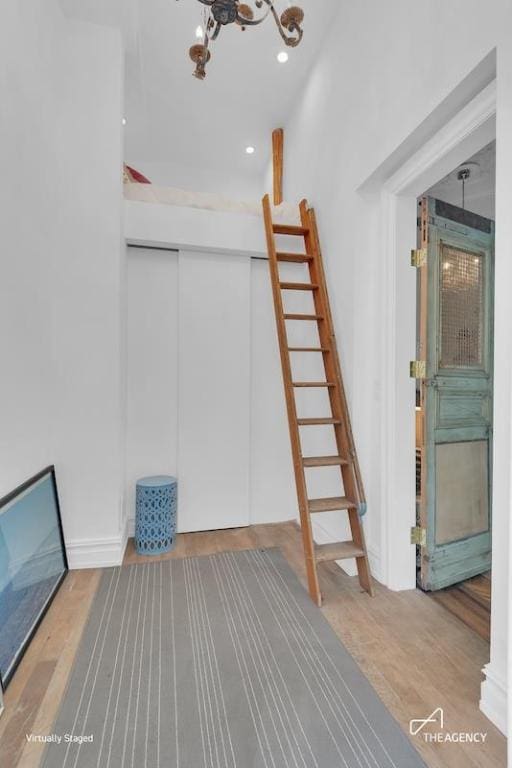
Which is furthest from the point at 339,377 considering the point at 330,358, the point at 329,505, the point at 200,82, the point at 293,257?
the point at 200,82

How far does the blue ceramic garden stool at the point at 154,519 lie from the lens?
108 inches

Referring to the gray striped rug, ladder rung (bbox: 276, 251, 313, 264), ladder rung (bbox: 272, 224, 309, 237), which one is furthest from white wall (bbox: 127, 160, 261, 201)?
the gray striped rug

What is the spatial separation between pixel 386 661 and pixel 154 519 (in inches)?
65.6

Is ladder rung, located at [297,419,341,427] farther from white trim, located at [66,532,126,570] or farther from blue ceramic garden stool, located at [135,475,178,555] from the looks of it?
white trim, located at [66,532,126,570]

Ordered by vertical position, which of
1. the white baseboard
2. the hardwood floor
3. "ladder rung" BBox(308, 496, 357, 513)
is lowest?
the hardwood floor

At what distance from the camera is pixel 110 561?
2.56m

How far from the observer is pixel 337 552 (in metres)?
2.22

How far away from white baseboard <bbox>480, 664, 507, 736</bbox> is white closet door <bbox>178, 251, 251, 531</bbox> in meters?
2.04

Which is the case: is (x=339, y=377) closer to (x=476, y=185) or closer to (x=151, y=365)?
(x=151, y=365)

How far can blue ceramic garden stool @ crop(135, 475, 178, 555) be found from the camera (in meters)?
2.75

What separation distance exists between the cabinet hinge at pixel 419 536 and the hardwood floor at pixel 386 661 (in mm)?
271

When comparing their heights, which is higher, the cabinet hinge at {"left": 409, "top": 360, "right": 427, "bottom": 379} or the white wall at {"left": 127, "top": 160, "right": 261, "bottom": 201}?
→ the white wall at {"left": 127, "top": 160, "right": 261, "bottom": 201}

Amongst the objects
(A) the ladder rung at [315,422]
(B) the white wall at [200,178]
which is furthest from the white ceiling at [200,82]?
(A) the ladder rung at [315,422]

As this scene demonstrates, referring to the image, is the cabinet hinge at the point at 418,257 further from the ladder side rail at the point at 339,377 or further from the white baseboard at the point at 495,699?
the white baseboard at the point at 495,699
